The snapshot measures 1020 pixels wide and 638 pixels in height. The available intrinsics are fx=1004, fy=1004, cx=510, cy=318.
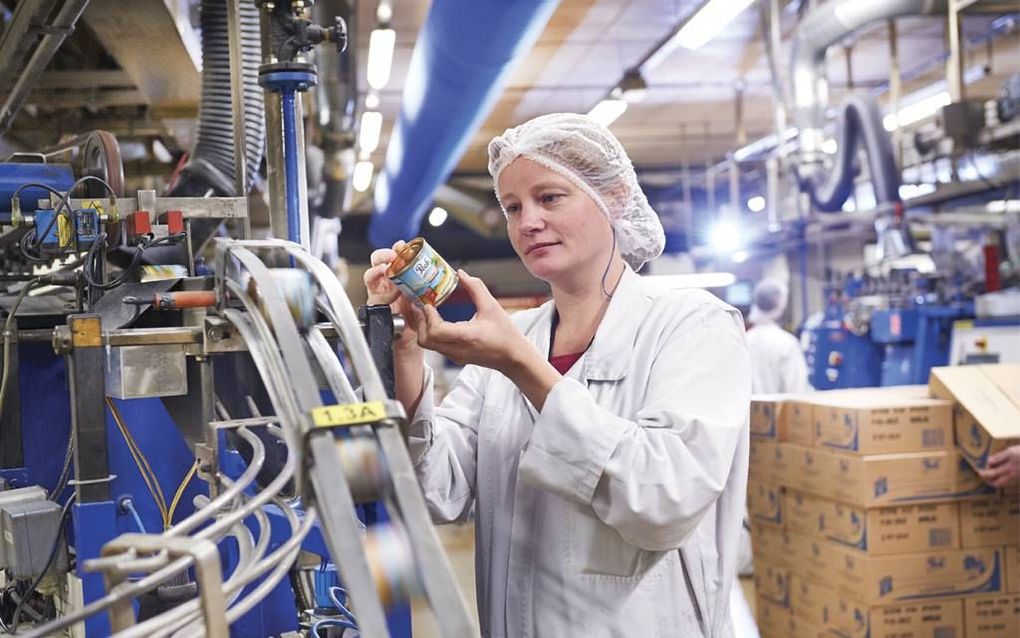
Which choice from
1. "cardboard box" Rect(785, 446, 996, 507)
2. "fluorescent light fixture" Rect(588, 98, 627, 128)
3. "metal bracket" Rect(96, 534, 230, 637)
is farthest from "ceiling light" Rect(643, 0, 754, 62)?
"metal bracket" Rect(96, 534, 230, 637)

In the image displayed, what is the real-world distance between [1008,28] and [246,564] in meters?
6.93

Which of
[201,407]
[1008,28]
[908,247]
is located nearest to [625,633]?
[201,407]

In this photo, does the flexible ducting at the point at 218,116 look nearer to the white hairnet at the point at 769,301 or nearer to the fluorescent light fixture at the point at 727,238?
the white hairnet at the point at 769,301

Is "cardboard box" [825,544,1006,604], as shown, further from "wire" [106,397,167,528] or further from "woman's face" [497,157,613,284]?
"wire" [106,397,167,528]

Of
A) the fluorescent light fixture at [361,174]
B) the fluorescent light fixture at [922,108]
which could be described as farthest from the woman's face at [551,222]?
the fluorescent light fixture at [361,174]

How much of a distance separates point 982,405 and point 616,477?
2.07 m

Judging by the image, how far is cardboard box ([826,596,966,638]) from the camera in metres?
3.02

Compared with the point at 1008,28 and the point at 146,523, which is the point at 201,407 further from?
the point at 1008,28

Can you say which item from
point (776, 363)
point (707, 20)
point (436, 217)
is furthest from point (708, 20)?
point (436, 217)

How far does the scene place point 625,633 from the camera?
1444 mm

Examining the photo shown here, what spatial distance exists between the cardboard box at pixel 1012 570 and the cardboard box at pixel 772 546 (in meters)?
0.66

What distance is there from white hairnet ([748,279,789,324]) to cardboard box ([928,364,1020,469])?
7.74 feet

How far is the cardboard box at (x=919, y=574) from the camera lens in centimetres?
300

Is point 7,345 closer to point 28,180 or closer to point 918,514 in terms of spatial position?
point 28,180
